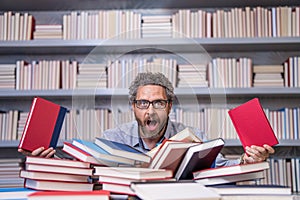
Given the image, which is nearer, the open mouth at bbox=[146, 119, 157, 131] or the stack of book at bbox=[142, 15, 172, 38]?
the open mouth at bbox=[146, 119, 157, 131]

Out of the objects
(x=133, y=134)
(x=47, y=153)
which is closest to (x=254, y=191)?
(x=47, y=153)

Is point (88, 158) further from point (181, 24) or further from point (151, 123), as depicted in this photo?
point (181, 24)

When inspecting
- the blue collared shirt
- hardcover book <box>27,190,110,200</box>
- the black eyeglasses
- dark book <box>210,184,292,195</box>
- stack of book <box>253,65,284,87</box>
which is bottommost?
hardcover book <box>27,190,110,200</box>

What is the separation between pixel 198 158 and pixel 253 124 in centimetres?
22

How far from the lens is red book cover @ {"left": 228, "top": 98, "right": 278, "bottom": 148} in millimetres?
1097

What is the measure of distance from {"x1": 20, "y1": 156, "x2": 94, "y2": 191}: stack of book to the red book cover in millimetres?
425

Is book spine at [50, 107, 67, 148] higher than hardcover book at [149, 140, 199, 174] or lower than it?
higher

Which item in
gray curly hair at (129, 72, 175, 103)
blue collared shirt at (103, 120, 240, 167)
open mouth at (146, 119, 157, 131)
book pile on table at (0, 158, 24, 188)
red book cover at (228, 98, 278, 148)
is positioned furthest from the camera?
book pile on table at (0, 158, 24, 188)

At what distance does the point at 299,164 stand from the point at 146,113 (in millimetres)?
1720

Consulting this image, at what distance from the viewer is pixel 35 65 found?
269 centimetres

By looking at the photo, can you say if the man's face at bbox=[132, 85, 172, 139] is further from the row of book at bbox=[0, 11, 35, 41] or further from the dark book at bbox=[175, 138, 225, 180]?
the row of book at bbox=[0, 11, 35, 41]

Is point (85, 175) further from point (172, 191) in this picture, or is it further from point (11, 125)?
point (11, 125)

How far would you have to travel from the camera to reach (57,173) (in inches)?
36.6

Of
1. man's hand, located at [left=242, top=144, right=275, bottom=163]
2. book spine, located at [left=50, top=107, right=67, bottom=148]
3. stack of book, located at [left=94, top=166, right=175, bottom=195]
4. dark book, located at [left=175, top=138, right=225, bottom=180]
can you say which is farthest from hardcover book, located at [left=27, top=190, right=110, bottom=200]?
man's hand, located at [left=242, top=144, right=275, bottom=163]
